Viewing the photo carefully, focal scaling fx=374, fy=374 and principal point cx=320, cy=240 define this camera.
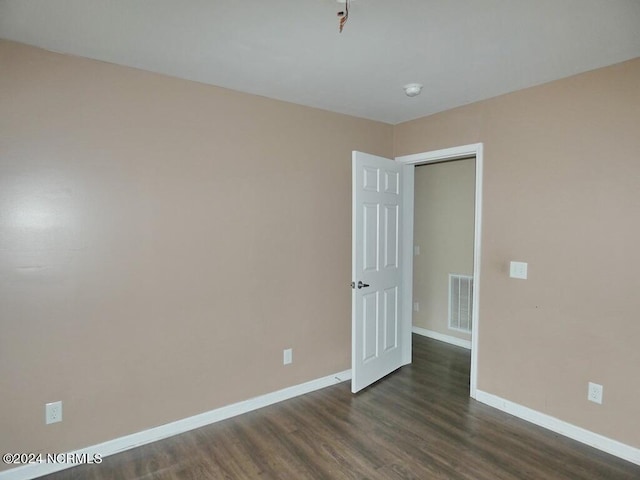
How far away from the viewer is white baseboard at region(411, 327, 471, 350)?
14.4 feet

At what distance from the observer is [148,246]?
97.7 inches

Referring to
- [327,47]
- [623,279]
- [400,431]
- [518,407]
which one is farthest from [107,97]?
[518,407]

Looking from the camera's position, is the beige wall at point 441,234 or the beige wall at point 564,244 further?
the beige wall at point 441,234

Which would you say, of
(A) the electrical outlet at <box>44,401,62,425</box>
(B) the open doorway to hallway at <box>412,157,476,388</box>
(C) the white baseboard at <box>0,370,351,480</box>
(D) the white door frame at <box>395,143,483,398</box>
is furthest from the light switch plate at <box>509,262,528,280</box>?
(A) the electrical outlet at <box>44,401,62,425</box>

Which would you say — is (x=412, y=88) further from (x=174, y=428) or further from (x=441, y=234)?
(x=174, y=428)

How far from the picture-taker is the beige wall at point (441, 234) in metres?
4.40

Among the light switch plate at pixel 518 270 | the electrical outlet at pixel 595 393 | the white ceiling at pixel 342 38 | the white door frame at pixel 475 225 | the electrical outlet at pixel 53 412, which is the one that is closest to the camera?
the white ceiling at pixel 342 38

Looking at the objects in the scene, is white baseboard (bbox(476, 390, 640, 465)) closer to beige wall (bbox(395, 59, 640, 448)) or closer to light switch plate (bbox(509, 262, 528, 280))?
beige wall (bbox(395, 59, 640, 448))

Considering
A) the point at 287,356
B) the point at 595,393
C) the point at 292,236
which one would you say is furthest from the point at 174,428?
the point at 595,393

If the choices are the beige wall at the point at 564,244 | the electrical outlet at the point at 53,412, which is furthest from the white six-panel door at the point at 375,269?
the electrical outlet at the point at 53,412

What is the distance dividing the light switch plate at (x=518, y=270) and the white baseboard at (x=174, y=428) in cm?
174

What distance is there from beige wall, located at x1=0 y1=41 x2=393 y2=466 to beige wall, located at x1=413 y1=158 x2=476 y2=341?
185 centimetres

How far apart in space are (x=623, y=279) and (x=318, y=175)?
7.47ft

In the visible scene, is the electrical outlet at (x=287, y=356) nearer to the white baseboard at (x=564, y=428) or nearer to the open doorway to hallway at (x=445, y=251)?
the white baseboard at (x=564, y=428)
